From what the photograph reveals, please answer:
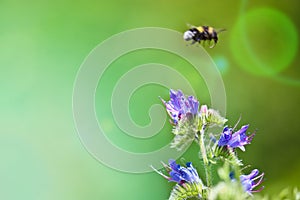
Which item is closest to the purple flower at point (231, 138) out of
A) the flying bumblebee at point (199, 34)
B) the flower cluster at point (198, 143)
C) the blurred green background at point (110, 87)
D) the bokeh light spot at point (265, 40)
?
the flower cluster at point (198, 143)

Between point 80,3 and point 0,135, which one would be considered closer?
point 0,135

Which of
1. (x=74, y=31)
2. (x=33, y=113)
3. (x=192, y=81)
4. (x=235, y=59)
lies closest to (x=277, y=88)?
(x=235, y=59)

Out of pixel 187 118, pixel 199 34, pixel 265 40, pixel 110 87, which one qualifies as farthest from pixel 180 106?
pixel 265 40

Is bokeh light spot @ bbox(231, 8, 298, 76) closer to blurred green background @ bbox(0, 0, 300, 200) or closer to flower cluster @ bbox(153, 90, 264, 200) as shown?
blurred green background @ bbox(0, 0, 300, 200)

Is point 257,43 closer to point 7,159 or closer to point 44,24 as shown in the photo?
point 44,24

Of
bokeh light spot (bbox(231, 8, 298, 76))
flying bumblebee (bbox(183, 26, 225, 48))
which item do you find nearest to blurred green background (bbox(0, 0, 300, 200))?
bokeh light spot (bbox(231, 8, 298, 76))

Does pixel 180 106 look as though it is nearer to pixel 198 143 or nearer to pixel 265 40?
pixel 198 143

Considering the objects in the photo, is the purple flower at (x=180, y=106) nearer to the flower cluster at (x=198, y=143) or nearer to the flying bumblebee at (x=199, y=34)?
the flower cluster at (x=198, y=143)
